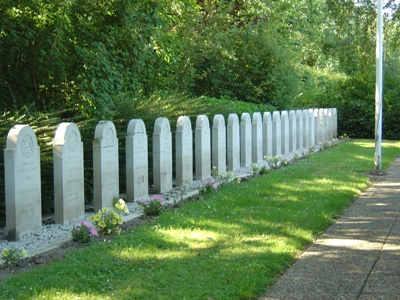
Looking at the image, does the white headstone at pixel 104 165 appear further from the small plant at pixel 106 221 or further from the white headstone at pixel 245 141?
the white headstone at pixel 245 141

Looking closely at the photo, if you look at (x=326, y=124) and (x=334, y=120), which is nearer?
(x=326, y=124)

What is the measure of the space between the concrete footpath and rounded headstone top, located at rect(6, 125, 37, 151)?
316 cm

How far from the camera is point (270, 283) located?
5.60 meters

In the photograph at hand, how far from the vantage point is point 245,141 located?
15.2 m

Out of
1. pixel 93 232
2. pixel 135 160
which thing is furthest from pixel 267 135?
pixel 93 232

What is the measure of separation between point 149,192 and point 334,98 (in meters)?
19.8

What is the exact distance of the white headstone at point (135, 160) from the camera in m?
9.83

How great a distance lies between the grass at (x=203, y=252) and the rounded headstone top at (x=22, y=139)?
56.1 inches

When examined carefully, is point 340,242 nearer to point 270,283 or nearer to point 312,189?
point 270,283

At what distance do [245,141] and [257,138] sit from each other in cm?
98

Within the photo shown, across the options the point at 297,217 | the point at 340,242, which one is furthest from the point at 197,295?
the point at 297,217

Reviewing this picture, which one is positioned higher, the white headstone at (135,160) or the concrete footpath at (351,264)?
the white headstone at (135,160)

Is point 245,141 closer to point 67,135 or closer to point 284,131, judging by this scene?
point 284,131

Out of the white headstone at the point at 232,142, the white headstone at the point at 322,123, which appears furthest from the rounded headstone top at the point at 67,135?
the white headstone at the point at 322,123
